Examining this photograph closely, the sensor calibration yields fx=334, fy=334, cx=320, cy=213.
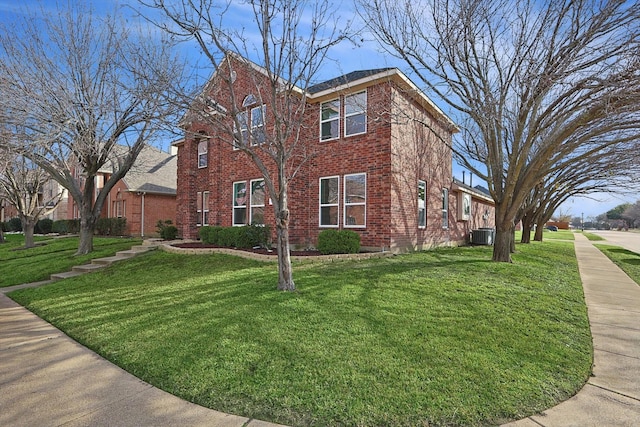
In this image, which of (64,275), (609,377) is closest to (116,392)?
(609,377)

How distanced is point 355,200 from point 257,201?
403cm

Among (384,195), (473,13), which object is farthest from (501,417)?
(473,13)

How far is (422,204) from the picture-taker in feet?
41.2

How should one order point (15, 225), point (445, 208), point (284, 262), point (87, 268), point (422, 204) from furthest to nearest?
point (15, 225) < point (445, 208) < point (422, 204) < point (87, 268) < point (284, 262)

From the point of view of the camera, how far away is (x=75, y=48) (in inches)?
440

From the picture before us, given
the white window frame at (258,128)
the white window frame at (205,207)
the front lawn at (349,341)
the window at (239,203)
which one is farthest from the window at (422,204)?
the white window frame at (205,207)

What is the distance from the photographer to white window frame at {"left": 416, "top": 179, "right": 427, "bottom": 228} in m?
12.4

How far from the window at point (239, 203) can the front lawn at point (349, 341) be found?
6.22m

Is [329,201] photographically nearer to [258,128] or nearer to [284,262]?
[258,128]

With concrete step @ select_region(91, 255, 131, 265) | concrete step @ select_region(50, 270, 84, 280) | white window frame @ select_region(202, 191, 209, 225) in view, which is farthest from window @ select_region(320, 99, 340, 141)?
concrete step @ select_region(50, 270, 84, 280)

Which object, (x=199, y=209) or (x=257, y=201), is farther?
(x=199, y=209)

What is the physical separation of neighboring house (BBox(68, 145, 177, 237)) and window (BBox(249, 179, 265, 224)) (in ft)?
33.8

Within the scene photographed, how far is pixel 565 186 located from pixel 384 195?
51.4ft

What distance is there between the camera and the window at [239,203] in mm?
13406
